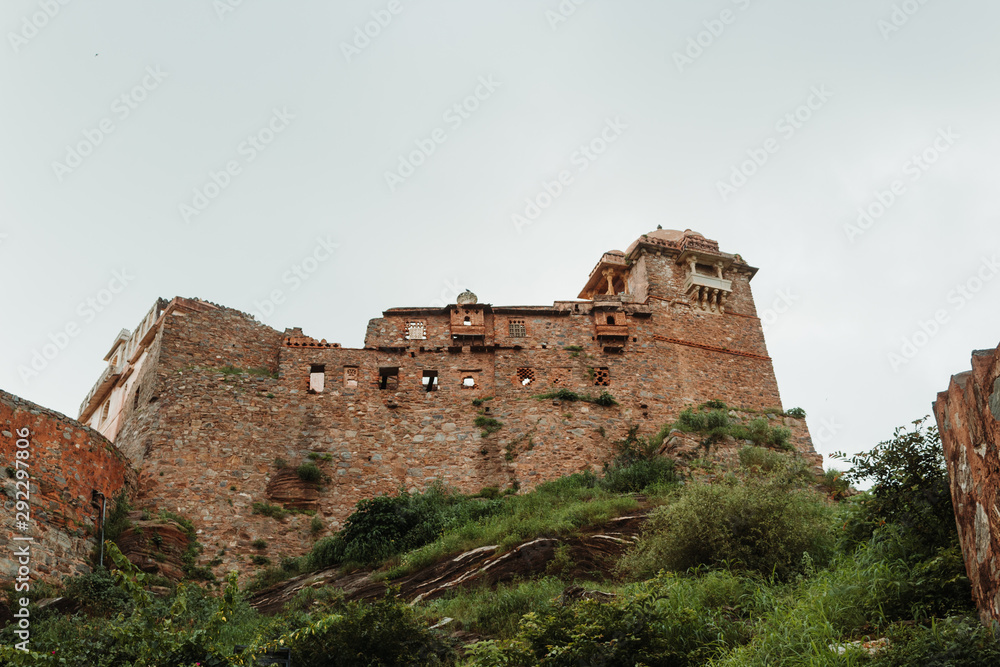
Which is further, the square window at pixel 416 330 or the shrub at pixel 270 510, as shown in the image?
the square window at pixel 416 330

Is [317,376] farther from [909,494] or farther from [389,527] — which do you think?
[909,494]

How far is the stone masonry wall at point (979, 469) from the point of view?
881 centimetres

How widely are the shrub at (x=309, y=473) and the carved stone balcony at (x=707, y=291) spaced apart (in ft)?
49.0

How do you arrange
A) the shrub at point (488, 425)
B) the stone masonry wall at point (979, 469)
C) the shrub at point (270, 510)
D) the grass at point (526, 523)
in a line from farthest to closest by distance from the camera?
the shrub at point (488, 425) → the shrub at point (270, 510) → the grass at point (526, 523) → the stone masonry wall at point (979, 469)

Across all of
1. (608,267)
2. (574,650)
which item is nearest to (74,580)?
(574,650)

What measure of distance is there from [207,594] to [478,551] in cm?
672

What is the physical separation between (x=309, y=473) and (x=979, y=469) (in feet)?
63.0

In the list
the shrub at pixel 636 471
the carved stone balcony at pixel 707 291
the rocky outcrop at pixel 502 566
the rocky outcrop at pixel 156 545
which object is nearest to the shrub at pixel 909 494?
the rocky outcrop at pixel 502 566

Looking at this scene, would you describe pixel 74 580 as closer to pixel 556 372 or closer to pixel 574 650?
pixel 574 650

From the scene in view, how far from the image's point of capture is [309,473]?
2528cm

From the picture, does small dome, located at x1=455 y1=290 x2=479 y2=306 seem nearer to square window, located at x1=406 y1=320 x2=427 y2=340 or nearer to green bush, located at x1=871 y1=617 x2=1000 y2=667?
square window, located at x1=406 y1=320 x2=427 y2=340

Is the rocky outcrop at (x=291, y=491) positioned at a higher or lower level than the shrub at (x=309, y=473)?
lower

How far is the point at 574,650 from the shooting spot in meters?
10.4

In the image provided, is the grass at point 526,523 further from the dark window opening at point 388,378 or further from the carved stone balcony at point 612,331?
the carved stone balcony at point 612,331
